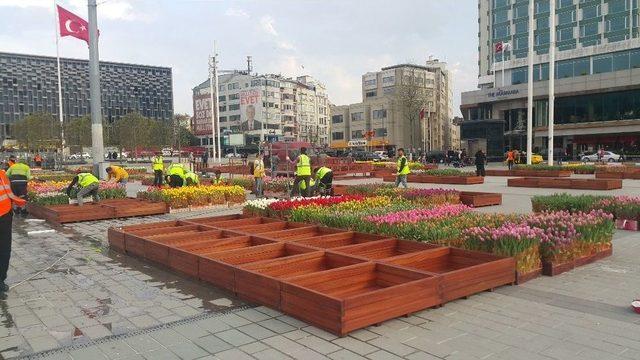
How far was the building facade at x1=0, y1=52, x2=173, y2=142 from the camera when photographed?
12256 cm

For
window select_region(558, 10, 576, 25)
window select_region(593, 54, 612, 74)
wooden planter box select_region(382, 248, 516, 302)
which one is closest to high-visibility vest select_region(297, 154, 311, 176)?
wooden planter box select_region(382, 248, 516, 302)

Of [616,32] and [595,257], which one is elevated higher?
[616,32]

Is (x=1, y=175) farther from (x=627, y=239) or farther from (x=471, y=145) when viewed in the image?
(x=471, y=145)

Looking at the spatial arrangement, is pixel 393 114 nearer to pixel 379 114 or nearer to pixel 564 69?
pixel 379 114

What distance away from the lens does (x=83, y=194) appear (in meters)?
15.3

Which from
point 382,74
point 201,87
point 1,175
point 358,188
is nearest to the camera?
point 1,175

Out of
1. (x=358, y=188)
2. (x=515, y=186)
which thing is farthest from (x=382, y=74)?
(x=358, y=188)

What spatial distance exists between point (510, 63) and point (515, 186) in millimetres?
46400

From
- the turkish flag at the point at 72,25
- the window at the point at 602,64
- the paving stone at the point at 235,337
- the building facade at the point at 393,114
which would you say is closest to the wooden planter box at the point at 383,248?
the paving stone at the point at 235,337

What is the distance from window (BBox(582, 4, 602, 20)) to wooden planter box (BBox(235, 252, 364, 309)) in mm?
74593

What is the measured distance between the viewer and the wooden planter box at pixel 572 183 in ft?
65.7

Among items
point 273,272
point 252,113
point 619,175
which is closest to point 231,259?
point 273,272

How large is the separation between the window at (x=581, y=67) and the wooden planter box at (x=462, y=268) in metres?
60.1

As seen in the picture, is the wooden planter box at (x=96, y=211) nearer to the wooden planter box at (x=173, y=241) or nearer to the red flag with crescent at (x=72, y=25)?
the wooden planter box at (x=173, y=241)
